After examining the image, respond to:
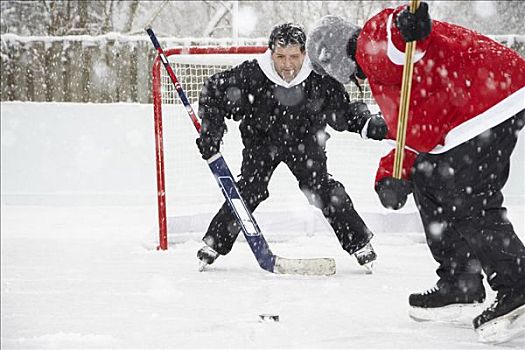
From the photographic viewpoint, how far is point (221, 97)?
13.3 feet

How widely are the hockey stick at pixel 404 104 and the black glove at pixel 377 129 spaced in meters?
0.42

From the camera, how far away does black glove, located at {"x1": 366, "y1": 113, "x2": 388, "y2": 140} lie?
10.8 ft

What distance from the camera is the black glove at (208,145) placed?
4.00 m

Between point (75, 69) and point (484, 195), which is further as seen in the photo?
point (75, 69)

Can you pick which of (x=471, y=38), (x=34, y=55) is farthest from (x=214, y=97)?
(x=34, y=55)

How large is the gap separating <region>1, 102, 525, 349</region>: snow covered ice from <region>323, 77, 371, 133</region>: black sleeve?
0.74 meters

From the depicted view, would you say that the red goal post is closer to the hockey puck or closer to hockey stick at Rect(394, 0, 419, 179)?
the hockey puck

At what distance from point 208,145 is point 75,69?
6.55 metres

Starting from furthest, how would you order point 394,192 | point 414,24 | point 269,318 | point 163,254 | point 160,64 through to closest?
point 160,64
point 163,254
point 269,318
point 394,192
point 414,24

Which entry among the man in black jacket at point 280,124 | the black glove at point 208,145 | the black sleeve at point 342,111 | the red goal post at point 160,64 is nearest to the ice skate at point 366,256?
the man in black jacket at point 280,124

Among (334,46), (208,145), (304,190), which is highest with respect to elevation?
(334,46)

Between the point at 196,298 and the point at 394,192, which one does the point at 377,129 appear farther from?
the point at 196,298

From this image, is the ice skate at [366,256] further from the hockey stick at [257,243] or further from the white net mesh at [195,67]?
the white net mesh at [195,67]

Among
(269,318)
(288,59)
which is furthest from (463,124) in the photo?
(288,59)
